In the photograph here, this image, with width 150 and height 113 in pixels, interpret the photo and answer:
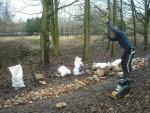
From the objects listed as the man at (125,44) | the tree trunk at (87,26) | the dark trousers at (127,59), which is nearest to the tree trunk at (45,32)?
the tree trunk at (87,26)

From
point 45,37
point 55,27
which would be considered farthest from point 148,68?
point 55,27

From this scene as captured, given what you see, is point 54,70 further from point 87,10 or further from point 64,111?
point 64,111

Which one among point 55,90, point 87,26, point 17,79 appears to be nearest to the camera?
point 55,90

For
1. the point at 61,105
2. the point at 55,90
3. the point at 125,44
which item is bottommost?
the point at 55,90

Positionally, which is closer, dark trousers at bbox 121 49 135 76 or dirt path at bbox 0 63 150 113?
dirt path at bbox 0 63 150 113

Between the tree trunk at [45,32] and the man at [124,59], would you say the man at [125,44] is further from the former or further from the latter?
the tree trunk at [45,32]

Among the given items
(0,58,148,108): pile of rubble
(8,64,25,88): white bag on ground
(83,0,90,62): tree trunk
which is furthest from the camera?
(83,0,90,62): tree trunk

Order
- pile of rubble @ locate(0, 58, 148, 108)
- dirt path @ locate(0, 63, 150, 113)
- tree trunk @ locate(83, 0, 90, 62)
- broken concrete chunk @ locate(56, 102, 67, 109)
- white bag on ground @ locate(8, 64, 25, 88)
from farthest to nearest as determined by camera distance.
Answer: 1. tree trunk @ locate(83, 0, 90, 62)
2. white bag on ground @ locate(8, 64, 25, 88)
3. pile of rubble @ locate(0, 58, 148, 108)
4. broken concrete chunk @ locate(56, 102, 67, 109)
5. dirt path @ locate(0, 63, 150, 113)

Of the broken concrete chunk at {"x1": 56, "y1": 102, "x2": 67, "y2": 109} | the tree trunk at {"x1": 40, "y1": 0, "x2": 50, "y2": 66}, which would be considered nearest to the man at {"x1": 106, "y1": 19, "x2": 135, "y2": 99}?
the broken concrete chunk at {"x1": 56, "y1": 102, "x2": 67, "y2": 109}

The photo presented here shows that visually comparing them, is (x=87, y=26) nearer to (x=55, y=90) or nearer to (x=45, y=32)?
(x=45, y=32)

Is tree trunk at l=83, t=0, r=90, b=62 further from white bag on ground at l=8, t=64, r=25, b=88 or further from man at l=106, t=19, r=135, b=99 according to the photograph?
man at l=106, t=19, r=135, b=99

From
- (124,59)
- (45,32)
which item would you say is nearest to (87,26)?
(45,32)

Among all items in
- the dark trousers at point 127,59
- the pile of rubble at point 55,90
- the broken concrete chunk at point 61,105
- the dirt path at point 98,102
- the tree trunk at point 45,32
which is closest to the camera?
the dirt path at point 98,102

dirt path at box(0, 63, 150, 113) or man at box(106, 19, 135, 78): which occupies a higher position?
man at box(106, 19, 135, 78)
